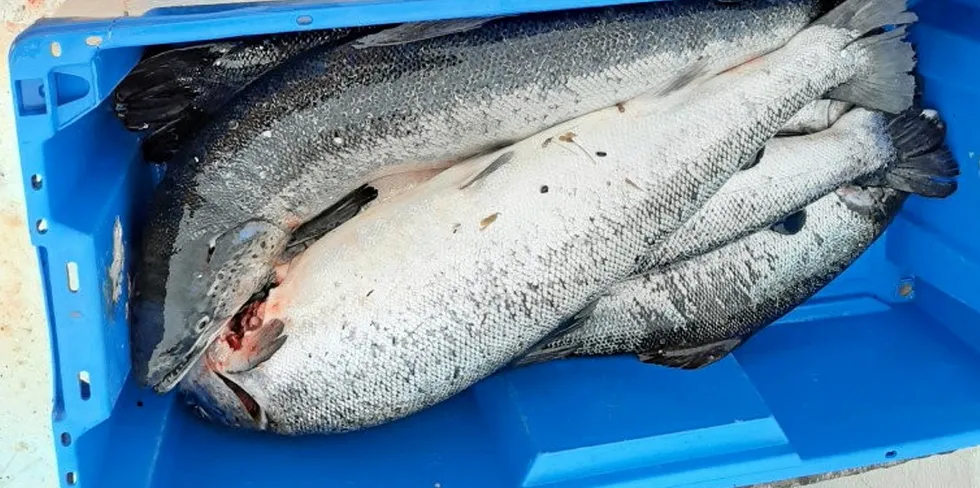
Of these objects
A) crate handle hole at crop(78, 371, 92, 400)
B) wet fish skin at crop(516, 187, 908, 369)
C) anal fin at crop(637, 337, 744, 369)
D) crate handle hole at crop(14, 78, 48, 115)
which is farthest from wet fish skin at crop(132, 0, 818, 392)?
anal fin at crop(637, 337, 744, 369)

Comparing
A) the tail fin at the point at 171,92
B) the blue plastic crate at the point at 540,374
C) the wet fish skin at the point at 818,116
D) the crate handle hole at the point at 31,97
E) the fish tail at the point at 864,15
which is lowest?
the blue plastic crate at the point at 540,374

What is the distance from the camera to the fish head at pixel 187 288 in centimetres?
120

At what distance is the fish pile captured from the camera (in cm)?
119

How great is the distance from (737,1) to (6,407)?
147 cm

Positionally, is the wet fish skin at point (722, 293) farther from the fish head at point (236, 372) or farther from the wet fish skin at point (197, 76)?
the wet fish skin at point (197, 76)

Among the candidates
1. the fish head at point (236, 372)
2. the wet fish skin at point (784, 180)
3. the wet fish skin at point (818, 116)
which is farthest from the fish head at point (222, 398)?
the wet fish skin at point (818, 116)

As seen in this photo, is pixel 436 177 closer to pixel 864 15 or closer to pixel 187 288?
pixel 187 288

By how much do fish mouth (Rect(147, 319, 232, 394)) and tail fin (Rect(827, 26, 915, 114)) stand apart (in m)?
0.98

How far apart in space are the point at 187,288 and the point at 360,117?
0.32m

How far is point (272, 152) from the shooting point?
119 cm

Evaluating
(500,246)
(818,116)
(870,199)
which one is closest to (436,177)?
(500,246)

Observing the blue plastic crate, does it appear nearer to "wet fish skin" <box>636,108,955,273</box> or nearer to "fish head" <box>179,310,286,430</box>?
"fish head" <box>179,310,286,430</box>

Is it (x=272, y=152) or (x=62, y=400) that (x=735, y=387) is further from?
(x=62, y=400)

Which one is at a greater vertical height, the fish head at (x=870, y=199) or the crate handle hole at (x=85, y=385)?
the fish head at (x=870, y=199)
